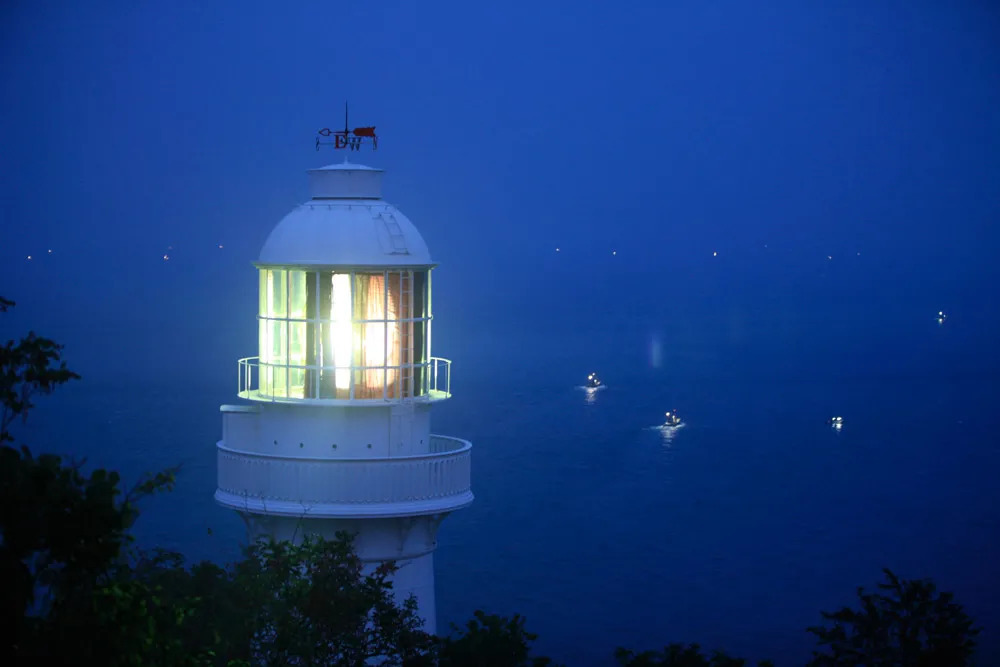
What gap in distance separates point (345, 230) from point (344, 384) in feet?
5.18

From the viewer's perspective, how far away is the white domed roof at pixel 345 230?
17250 millimetres

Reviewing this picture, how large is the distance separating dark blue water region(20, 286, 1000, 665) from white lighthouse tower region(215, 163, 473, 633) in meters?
22.1

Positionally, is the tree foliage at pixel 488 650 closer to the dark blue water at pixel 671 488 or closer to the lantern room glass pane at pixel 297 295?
the lantern room glass pane at pixel 297 295

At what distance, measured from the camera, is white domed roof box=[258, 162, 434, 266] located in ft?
56.6

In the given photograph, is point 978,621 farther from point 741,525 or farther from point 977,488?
point 977,488

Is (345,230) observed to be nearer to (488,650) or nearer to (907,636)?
(488,650)

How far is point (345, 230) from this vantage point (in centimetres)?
1734

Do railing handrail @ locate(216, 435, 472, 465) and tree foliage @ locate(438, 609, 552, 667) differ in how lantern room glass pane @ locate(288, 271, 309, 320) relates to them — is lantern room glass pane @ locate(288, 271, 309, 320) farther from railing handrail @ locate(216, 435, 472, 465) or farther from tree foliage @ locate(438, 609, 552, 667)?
tree foliage @ locate(438, 609, 552, 667)

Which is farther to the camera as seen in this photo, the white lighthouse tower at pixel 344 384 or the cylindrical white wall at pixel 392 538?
the cylindrical white wall at pixel 392 538

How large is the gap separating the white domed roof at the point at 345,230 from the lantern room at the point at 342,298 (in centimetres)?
1

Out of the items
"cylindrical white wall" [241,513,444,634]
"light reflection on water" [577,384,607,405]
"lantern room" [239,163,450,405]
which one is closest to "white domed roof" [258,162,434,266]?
"lantern room" [239,163,450,405]

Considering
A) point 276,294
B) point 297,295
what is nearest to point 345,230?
point 297,295

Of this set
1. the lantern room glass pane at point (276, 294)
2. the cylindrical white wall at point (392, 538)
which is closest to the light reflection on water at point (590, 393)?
the cylindrical white wall at point (392, 538)

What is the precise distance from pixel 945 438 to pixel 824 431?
6.30 m
